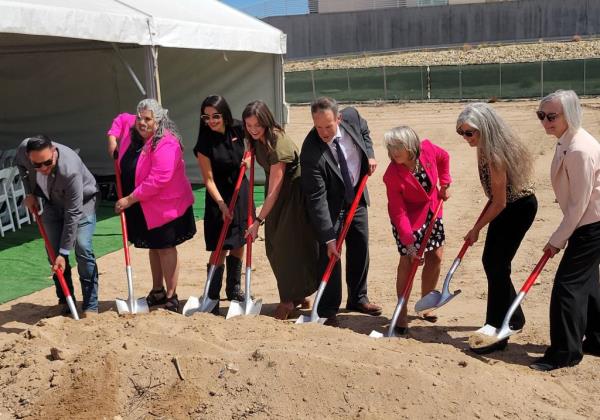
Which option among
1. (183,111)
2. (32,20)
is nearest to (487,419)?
(32,20)

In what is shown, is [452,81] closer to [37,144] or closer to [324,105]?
[324,105]

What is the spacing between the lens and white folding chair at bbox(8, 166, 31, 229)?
844 cm

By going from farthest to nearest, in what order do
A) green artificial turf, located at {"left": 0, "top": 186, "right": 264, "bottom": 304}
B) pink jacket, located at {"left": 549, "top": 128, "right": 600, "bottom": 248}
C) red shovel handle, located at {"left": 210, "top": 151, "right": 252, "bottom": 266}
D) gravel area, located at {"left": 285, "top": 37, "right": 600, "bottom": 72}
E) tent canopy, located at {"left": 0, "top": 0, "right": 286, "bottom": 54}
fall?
gravel area, located at {"left": 285, "top": 37, "right": 600, "bottom": 72} < tent canopy, located at {"left": 0, "top": 0, "right": 286, "bottom": 54} < green artificial turf, located at {"left": 0, "top": 186, "right": 264, "bottom": 304} < red shovel handle, located at {"left": 210, "top": 151, "right": 252, "bottom": 266} < pink jacket, located at {"left": 549, "top": 128, "right": 600, "bottom": 248}

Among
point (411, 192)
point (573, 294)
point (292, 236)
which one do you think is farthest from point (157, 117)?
point (573, 294)

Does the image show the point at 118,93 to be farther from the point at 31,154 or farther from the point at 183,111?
the point at 31,154

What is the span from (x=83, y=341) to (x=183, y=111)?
7277mm

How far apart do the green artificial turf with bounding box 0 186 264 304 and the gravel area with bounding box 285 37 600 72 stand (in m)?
25.5

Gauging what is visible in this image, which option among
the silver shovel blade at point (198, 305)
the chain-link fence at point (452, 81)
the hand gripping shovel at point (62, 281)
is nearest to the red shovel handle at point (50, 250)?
the hand gripping shovel at point (62, 281)

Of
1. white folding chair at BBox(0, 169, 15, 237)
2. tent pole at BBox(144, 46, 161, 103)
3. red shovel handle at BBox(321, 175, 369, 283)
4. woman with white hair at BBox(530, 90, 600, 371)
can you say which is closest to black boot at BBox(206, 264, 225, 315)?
red shovel handle at BBox(321, 175, 369, 283)

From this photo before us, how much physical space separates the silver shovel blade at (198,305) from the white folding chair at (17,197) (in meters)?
3.95

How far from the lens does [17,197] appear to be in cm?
883

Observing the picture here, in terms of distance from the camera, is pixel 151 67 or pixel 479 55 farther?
pixel 479 55

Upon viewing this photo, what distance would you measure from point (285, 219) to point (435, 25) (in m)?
37.9

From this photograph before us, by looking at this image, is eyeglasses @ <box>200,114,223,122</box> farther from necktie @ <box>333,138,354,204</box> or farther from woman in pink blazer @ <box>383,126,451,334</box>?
woman in pink blazer @ <box>383,126,451,334</box>
